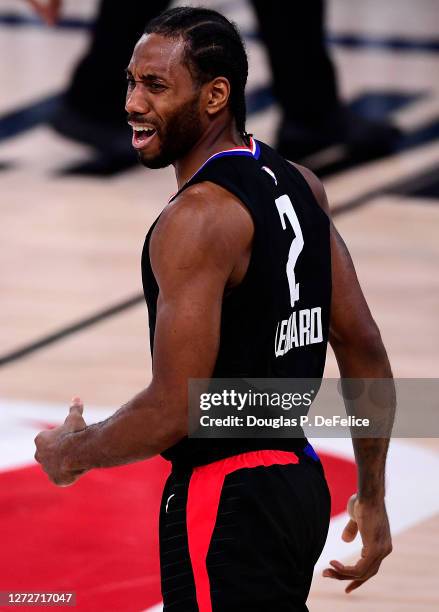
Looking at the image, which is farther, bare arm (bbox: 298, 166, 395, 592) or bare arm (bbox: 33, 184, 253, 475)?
bare arm (bbox: 298, 166, 395, 592)

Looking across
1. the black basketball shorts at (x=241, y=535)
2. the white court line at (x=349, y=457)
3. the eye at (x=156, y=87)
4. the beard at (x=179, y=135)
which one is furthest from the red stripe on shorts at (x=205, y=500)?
the white court line at (x=349, y=457)

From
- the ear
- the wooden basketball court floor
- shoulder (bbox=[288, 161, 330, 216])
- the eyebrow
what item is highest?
the eyebrow

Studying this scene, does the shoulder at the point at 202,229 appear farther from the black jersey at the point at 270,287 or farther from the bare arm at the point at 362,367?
the bare arm at the point at 362,367

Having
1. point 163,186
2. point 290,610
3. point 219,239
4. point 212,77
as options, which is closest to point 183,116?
point 212,77

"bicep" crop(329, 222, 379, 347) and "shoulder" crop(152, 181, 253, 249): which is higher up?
"shoulder" crop(152, 181, 253, 249)

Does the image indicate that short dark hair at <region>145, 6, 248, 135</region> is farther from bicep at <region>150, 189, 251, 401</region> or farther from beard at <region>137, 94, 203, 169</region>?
bicep at <region>150, 189, 251, 401</region>

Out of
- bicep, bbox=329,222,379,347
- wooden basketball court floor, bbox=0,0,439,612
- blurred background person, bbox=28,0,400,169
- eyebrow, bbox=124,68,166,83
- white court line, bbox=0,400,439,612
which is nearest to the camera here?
eyebrow, bbox=124,68,166,83

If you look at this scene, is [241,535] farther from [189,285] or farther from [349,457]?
[349,457]

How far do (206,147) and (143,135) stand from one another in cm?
10

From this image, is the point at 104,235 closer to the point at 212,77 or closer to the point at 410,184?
the point at 410,184

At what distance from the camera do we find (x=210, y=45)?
2.32m

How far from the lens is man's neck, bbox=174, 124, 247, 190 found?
235 centimetres

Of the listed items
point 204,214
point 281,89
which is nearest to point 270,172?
point 204,214

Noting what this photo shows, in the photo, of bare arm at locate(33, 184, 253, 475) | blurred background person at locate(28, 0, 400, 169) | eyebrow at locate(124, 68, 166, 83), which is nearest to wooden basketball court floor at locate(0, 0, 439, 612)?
blurred background person at locate(28, 0, 400, 169)
